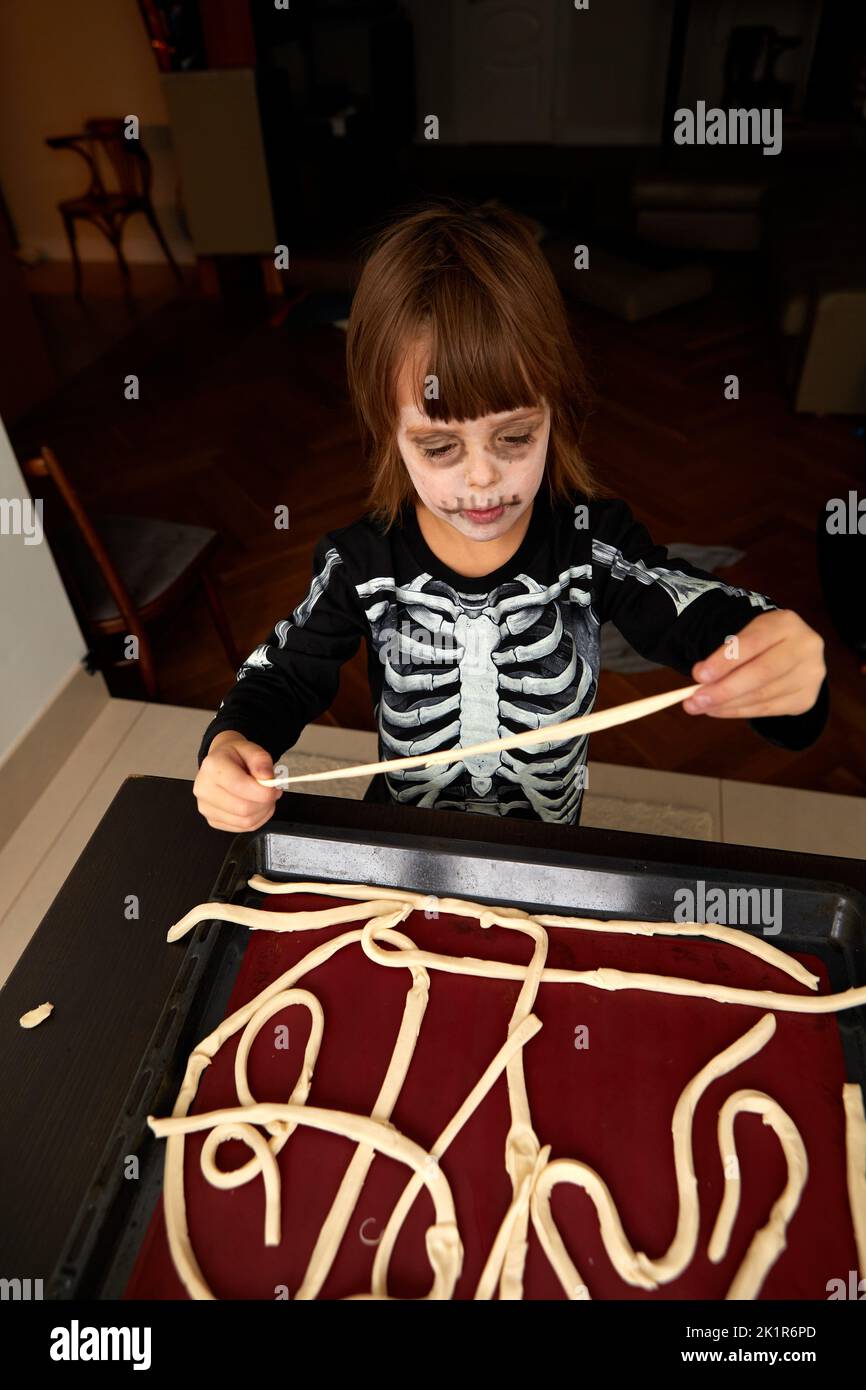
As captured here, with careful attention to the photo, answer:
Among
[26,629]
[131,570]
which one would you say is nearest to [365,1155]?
[26,629]

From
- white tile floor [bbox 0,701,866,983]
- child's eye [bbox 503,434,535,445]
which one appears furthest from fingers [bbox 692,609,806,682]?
white tile floor [bbox 0,701,866,983]

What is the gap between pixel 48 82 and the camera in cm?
442

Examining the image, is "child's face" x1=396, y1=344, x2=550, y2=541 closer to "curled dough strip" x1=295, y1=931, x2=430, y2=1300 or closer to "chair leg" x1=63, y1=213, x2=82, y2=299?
"curled dough strip" x1=295, y1=931, x2=430, y2=1300

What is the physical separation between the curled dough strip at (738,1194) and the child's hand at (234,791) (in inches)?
17.7

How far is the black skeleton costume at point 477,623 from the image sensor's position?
100 cm

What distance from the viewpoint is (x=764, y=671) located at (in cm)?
78

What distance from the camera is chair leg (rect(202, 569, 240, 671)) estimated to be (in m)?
2.12

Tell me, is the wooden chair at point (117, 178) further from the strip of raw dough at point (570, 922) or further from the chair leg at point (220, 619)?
the strip of raw dough at point (570, 922)

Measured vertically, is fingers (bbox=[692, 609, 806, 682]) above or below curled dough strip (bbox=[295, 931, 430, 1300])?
above

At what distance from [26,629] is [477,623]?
1.14m

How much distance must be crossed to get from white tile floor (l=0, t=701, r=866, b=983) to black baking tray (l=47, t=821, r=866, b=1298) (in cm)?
77

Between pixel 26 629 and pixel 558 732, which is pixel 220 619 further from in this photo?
pixel 558 732

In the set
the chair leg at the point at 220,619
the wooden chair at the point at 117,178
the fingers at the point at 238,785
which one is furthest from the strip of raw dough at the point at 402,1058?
the wooden chair at the point at 117,178
